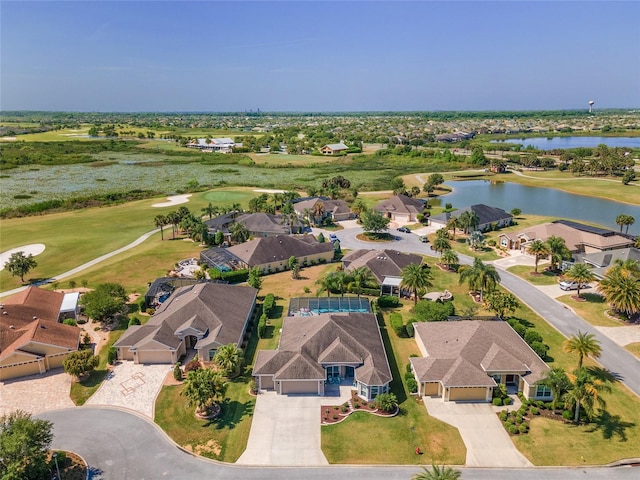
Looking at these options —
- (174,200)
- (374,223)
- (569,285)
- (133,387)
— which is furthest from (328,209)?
(133,387)

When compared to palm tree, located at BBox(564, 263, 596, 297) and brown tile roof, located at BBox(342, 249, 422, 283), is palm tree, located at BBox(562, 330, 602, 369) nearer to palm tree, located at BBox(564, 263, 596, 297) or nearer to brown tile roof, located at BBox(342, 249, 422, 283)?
palm tree, located at BBox(564, 263, 596, 297)

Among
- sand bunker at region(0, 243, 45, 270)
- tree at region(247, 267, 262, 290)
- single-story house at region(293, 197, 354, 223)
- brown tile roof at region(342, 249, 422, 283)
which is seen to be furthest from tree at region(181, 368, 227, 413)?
single-story house at region(293, 197, 354, 223)

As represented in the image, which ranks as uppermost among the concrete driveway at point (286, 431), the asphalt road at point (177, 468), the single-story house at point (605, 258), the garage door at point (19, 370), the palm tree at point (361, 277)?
the single-story house at point (605, 258)

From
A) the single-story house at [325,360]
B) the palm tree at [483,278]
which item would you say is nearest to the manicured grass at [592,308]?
the palm tree at [483,278]

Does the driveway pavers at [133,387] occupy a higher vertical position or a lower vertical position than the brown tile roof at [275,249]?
lower

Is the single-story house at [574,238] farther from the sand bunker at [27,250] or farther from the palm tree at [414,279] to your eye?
the sand bunker at [27,250]

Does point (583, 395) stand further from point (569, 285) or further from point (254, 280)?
point (254, 280)

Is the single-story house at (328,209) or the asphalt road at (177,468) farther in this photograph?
the single-story house at (328,209)

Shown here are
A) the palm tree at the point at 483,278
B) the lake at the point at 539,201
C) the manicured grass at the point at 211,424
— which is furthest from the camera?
the lake at the point at 539,201
